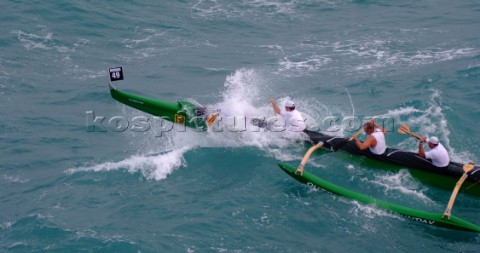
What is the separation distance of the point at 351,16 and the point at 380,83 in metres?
7.29

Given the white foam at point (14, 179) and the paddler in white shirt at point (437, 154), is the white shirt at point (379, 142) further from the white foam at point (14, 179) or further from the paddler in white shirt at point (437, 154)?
the white foam at point (14, 179)


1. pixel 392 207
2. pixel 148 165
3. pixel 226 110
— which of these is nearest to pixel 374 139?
pixel 392 207

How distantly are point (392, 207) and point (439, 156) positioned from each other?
74.8 inches

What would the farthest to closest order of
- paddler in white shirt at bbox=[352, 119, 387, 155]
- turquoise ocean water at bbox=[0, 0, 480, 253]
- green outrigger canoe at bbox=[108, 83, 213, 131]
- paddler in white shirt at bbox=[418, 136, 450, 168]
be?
green outrigger canoe at bbox=[108, 83, 213, 131] → paddler in white shirt at bbox=[352, 119, 387, 155] → paddler in white shirt at bbox=[418, 136, 450, 168] → turquoise ocean water at bbox=[0, 0, 480, 253]

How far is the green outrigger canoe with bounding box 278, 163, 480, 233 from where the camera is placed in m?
10.6

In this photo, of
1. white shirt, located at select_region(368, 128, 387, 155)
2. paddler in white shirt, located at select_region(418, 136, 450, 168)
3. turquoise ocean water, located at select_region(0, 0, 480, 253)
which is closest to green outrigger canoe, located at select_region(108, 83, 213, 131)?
turquoise ocean water, located at select_region(0, 0, 480, 253)

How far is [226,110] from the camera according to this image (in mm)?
15227

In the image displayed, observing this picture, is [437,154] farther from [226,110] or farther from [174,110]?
[174,110]

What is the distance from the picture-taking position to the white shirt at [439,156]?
1218 cm

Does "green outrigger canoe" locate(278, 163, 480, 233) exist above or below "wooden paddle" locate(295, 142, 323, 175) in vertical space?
below

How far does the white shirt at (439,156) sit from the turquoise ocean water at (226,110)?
72cm

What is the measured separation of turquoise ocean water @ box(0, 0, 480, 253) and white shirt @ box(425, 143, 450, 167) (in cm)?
72

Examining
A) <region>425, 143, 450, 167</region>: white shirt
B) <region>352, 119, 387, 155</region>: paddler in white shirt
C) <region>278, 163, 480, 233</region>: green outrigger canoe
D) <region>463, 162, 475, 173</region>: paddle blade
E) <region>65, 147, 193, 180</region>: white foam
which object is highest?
<region>352, 119, 387, 155</region>: paddler in white shirt

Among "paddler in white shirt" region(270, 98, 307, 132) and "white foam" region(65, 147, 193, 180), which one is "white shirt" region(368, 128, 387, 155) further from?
"white foam" region(65, 147, 193, 180)
